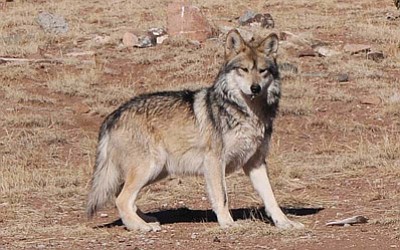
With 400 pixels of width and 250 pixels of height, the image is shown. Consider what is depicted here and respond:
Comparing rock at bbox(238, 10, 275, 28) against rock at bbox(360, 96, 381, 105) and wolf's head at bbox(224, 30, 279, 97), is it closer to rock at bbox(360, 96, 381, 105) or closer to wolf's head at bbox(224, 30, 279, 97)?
rock at bbox(360, 96, 381, 105)

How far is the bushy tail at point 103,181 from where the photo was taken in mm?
8453

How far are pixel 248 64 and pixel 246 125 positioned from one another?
1.78ft

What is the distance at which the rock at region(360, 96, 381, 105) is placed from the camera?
16.2m

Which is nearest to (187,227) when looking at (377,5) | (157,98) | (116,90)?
(157,98)

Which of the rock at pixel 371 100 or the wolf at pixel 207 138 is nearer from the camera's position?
the wolf at pixel 207 138

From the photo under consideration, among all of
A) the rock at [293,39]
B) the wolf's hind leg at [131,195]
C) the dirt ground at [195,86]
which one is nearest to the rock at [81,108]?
the dirt ground at [195,86]

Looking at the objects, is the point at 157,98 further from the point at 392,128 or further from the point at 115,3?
the point at 115,3

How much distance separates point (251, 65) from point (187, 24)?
14.0m

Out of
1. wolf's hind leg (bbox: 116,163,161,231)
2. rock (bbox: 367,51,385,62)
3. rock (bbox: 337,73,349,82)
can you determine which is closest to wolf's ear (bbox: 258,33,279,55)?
wolf's hind leg (bbox: 116,163,161,231)

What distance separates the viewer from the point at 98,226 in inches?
336

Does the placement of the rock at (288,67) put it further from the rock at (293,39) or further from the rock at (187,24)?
the rock at (187,24)

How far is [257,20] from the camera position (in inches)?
966

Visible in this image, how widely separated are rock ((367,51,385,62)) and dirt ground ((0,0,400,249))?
115 mm

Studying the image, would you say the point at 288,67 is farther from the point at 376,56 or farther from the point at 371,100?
the point at 371,100
